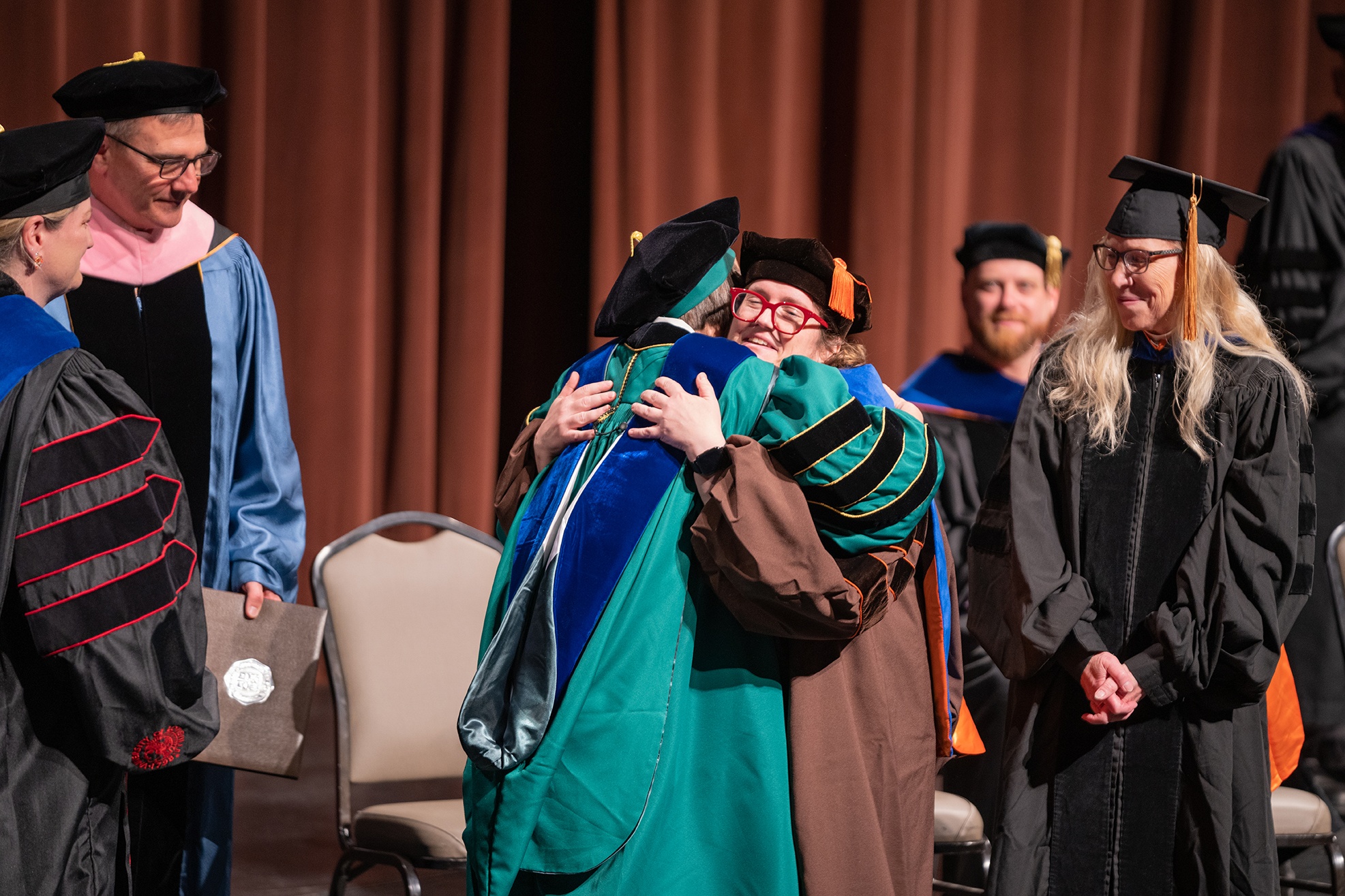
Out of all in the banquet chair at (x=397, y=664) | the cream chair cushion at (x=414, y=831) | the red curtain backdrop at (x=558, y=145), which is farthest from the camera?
the red curtain backdrop at (x=558, y=145)

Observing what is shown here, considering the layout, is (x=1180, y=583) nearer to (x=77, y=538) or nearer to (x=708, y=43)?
(x=77, y=538)

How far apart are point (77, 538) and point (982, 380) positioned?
285 centimetres

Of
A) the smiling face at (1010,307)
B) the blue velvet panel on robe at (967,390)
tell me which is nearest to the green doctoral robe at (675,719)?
the blue velvet panel on robe at (967,390)

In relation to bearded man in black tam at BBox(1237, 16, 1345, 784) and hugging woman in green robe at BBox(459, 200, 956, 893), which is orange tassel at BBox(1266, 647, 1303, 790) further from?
bearded man in black tam at BBox(1237, 16, 1345, 784)

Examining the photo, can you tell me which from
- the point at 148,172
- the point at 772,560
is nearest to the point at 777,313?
the point at 772,560

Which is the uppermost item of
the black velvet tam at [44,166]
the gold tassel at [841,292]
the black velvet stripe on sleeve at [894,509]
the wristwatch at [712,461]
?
the black velvet tam at [44,166]

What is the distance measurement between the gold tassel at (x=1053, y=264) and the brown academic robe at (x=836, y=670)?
7.09ft

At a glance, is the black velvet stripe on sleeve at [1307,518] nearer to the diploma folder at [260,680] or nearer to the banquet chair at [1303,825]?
the banquet chair at [1303,825]

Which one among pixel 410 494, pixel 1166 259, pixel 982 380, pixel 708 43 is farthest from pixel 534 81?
pixel 1166 259

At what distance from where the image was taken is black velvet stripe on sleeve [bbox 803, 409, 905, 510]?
204cm

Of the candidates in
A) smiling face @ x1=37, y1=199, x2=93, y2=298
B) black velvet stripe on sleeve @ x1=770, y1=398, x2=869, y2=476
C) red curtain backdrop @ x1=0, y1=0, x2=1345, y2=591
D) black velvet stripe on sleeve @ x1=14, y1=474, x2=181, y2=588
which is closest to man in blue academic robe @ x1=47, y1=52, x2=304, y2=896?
smiling face @ x1=37, y1=199, x2=93, y2=298

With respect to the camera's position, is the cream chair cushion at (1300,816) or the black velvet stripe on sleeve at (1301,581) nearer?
the black velvet stripe on sleeve at (1301,581)

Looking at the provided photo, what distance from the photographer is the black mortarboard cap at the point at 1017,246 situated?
422 cm

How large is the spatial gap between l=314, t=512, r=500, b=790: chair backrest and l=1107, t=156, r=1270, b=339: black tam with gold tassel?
5.66ft
